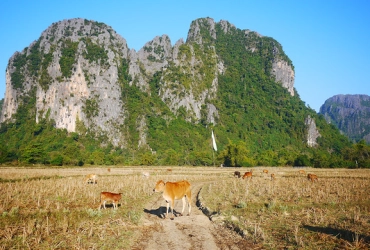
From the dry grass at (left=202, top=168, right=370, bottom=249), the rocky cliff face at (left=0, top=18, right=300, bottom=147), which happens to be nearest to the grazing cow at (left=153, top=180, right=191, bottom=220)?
the dry grass at (left=202, top=168, right=370, bottom=249)

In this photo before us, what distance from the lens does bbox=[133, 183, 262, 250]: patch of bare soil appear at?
717 centimetres

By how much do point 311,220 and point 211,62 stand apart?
160613 mm

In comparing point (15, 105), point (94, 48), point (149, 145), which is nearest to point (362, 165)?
point (149, 145)

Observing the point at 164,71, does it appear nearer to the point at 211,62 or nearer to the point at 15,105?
the point at 211,62

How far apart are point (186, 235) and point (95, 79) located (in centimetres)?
13174

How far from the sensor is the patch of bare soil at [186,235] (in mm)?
7168

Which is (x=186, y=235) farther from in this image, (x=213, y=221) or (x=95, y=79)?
(x=95, y=79)

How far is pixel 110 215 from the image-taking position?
1053 centimetres

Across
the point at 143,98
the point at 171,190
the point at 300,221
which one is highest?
the point at 143,98

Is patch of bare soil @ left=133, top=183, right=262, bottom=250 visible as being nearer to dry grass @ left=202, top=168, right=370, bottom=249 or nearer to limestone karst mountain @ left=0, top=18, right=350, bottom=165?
dry grass @ left=202, top=168, right=370, bottom=249

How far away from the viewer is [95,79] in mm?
129625

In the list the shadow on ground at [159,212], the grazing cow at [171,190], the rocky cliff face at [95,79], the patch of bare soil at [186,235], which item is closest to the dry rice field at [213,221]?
the patch of bare soil at [186,235]

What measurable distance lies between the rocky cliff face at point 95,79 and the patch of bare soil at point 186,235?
365ft

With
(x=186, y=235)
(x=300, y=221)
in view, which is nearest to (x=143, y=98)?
(x=300, y=221)
